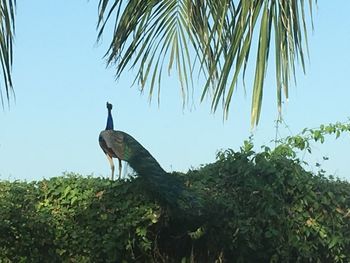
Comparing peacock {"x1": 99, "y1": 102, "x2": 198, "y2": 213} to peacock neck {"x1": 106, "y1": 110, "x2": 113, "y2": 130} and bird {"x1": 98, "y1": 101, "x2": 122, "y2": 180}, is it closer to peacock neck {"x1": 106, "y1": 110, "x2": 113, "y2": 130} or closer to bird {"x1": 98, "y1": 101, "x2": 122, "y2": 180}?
bird {"x1": 98, "y1": 101, "x2": 122, "y2": 180}

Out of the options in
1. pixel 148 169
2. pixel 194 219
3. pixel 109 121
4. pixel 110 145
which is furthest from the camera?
pixel 109 121

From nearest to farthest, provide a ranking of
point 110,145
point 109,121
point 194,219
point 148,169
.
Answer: point 194,219 → point 148,169 → point 110,145 → point 109,121

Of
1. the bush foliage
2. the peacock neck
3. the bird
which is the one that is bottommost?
the bush foliage

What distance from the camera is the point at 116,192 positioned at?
675cm

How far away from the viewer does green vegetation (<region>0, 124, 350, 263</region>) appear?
658cm

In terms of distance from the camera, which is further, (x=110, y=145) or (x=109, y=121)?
(x=109, y=121)

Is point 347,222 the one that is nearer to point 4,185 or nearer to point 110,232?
point 110,232

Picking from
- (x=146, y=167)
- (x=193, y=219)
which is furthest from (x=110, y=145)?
(x=193, y=219)

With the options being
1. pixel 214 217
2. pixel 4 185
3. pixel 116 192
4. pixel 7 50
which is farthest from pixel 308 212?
pixel 7 50

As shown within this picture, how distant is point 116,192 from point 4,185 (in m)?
1.07

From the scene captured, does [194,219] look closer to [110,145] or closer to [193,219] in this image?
[193,219]

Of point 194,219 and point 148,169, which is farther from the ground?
point 148,169

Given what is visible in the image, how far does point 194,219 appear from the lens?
258 inches

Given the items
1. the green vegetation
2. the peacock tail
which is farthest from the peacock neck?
the green vegetation
